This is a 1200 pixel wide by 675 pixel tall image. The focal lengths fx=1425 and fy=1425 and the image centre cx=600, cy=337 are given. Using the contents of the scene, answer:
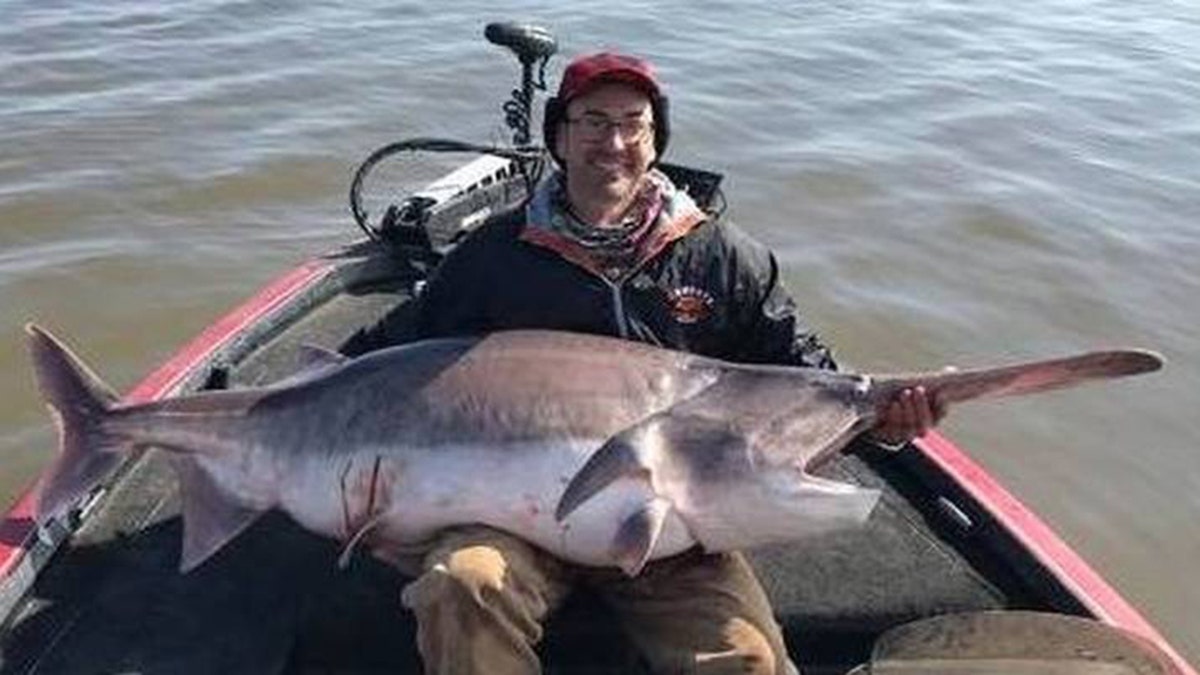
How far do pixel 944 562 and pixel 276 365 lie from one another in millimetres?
2820

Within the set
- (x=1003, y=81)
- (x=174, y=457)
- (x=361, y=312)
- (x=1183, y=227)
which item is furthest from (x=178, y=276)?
(x=1003, y=81)

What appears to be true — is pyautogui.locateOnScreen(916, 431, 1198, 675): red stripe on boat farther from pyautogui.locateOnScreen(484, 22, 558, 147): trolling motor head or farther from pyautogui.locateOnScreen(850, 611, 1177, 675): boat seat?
pyautogui.locateOnScreen(484, 22, 558, 147): trolling motor head

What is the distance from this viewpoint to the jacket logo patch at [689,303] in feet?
15.3

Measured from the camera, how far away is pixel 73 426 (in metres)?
4.39

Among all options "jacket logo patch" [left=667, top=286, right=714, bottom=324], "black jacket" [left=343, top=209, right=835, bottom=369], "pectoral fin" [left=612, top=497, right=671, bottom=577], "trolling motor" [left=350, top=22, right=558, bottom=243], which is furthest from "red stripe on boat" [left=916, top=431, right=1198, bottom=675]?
"trolling motor" [left=350, top=22, right=558, bottom=243]

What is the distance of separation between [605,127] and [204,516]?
1.74 m

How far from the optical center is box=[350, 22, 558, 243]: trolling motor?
21.5ft

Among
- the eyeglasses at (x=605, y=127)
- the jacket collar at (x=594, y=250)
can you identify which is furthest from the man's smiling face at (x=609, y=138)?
the jacket collar at (x=594, y=250)

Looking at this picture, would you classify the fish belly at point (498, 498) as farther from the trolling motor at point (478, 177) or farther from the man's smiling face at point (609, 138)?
the trolling motor at point (478, 177)

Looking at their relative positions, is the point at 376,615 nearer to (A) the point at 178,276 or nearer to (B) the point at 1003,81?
(A) the point at 178,276

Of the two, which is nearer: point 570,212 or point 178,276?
point 570,212

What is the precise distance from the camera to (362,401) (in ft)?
14.0

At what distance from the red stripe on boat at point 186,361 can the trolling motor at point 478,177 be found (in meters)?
0.37

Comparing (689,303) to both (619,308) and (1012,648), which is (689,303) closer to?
(619,308)
